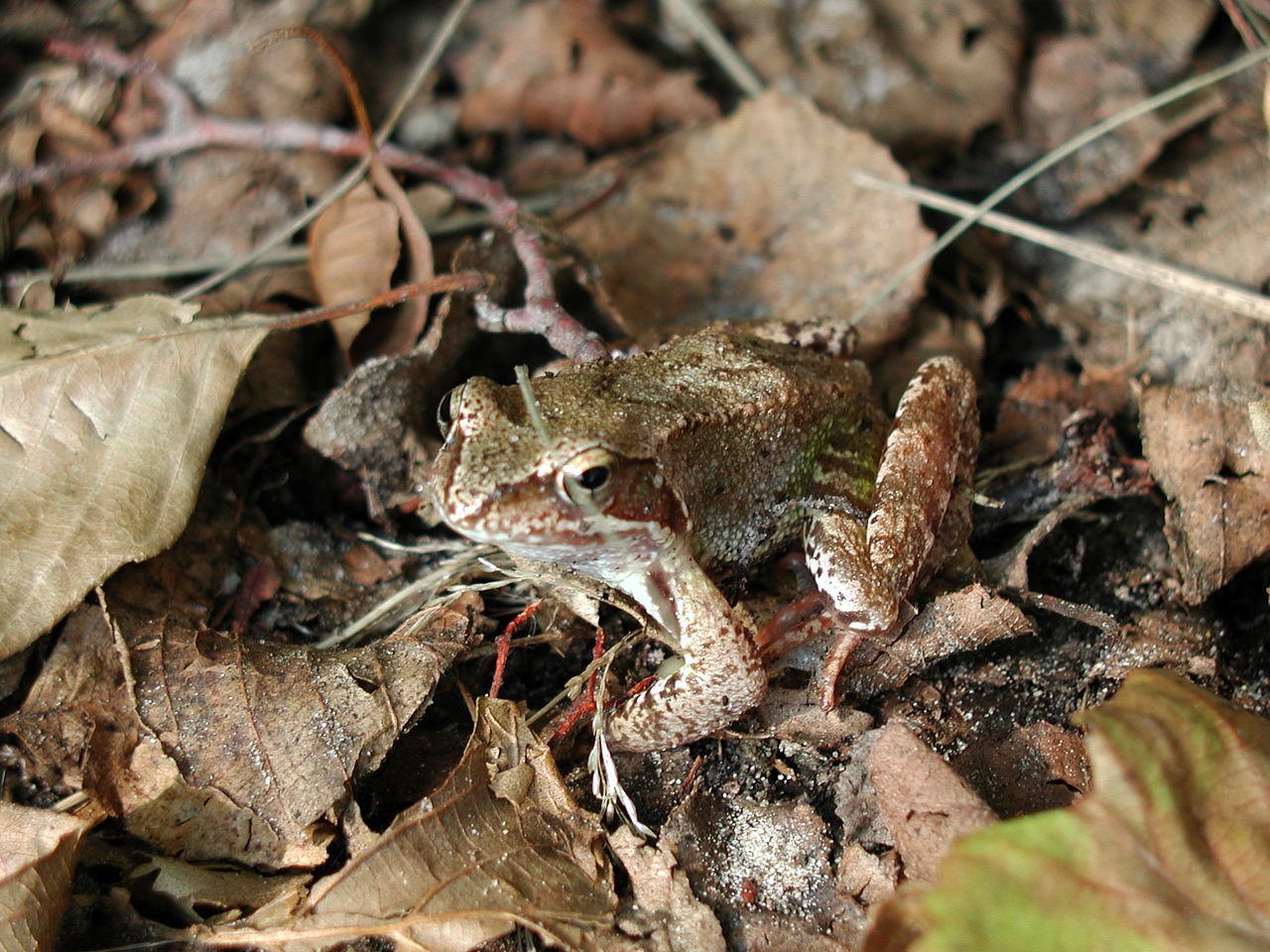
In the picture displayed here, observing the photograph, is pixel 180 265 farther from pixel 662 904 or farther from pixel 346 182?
pixel 662 904

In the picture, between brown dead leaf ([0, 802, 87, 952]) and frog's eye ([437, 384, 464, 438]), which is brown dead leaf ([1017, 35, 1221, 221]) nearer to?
frog's eye ([437, 384, 464, 438])

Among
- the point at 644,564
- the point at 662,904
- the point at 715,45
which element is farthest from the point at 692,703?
the point at 715,45

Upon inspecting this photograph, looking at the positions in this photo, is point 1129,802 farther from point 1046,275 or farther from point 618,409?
point 1046,275

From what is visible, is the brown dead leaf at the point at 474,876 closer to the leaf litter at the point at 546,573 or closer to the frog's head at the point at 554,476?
the leaf litter at the point at 546,573

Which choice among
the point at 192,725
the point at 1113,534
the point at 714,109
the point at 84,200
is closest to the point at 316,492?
the point at 192,725

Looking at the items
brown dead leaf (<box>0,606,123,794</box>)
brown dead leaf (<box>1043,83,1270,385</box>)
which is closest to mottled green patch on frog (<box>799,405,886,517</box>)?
brown dead leaf (<box>1043,83,1270,385</box>)
